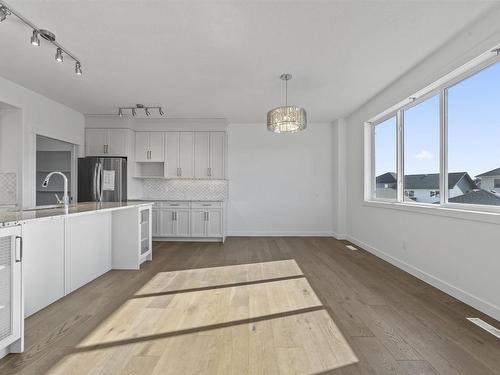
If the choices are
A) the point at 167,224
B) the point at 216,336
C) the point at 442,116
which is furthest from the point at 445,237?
the point at 167,224

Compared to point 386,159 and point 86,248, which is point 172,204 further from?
point 386,159

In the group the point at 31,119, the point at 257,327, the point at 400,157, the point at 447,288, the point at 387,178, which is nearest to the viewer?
the point at 257,327

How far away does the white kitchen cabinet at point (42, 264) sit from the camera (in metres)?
2.42

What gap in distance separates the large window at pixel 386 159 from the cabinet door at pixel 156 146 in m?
4.32

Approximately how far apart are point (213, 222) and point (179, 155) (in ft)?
5.40

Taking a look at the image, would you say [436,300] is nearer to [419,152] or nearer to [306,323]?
[306,323]

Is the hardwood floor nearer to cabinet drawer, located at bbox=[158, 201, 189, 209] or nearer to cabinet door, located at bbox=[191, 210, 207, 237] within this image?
cabinet door, located at bbox=[191, 210, 207, 237]

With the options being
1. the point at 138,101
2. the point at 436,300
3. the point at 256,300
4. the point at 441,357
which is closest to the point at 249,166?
the point at 138,101

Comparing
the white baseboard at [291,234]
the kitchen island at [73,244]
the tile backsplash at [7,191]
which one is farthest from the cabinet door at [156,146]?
the white baseboard at [291,234]

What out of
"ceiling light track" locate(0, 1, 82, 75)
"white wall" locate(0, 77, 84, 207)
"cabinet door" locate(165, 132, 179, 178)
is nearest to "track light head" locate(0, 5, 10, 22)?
"ceiling light track" locate(0, 1, 82, 75)

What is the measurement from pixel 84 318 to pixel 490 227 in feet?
11.6

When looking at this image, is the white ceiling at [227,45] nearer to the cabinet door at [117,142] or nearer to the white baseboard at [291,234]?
the cabinet door at [117,142]

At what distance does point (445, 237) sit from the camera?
3055mm

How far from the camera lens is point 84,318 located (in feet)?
7.93
